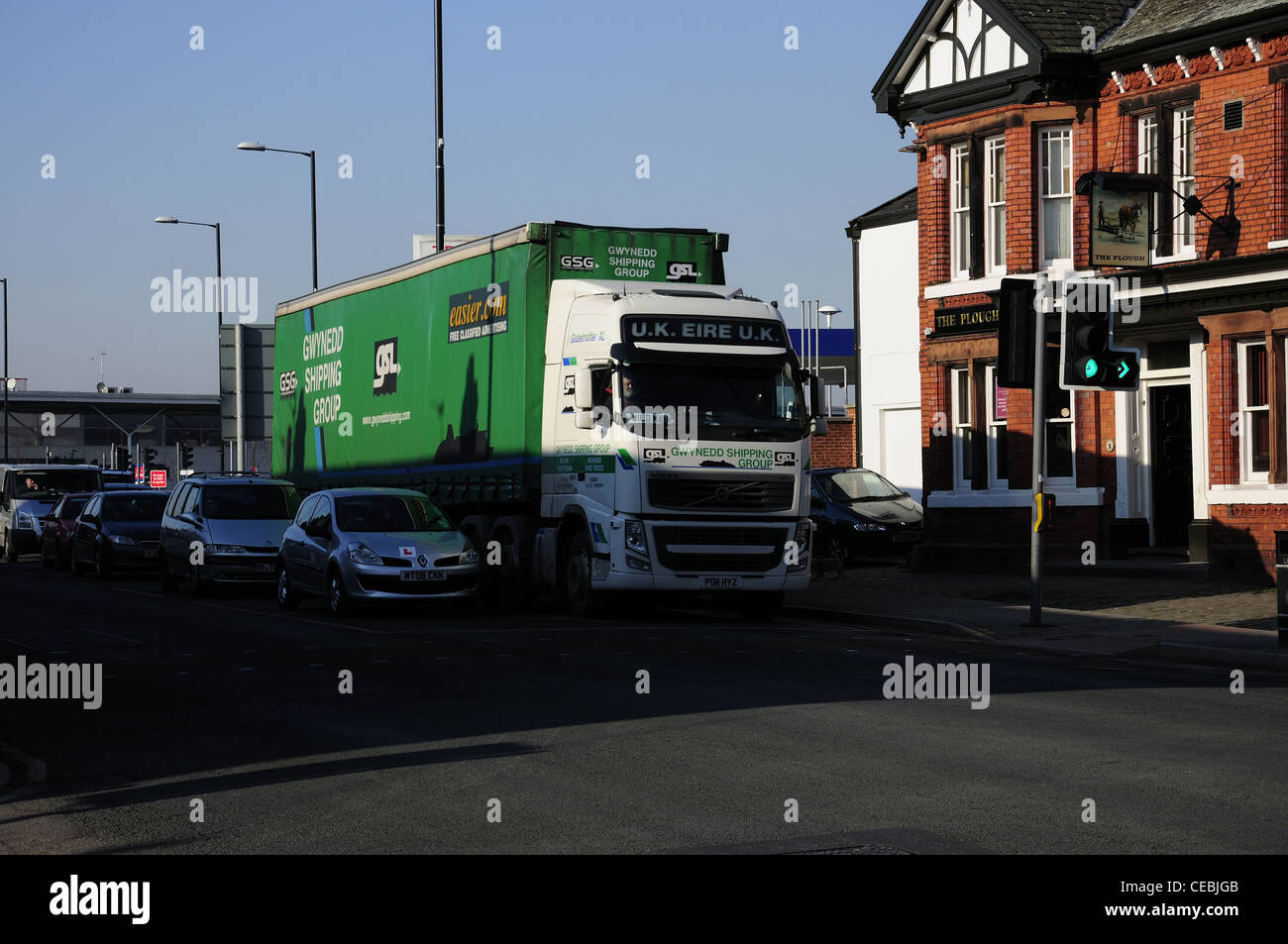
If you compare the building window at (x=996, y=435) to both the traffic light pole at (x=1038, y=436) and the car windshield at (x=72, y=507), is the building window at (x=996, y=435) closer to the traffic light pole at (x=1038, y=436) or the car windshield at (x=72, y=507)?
the traffic light pole at (x=1038, y=436)

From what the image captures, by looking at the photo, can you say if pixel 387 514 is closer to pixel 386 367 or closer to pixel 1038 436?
pixel 386 367

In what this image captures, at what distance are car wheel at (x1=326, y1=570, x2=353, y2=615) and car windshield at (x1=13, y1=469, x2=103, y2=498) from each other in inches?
898

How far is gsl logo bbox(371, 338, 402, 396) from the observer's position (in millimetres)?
25844

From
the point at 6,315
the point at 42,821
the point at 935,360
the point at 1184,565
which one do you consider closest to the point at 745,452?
the point at 1184,565

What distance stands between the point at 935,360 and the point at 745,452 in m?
9.57

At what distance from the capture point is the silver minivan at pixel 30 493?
1630 inches

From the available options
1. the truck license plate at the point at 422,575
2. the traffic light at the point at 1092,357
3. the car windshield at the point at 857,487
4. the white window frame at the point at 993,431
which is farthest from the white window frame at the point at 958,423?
the truck license plate at the point at 422,575

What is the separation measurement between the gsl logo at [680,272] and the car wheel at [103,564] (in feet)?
46.5

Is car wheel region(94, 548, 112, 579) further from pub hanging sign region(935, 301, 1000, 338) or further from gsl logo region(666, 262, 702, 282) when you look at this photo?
pub hanging sign region(935, 301, 1000, 338)

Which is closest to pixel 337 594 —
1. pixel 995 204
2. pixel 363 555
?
pixel 363 555

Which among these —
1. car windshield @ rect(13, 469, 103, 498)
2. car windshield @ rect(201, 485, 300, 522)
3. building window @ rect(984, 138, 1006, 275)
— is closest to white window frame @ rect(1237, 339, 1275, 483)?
building window @ rect(984, 138, 1006, 275)

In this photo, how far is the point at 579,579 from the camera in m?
21.4
